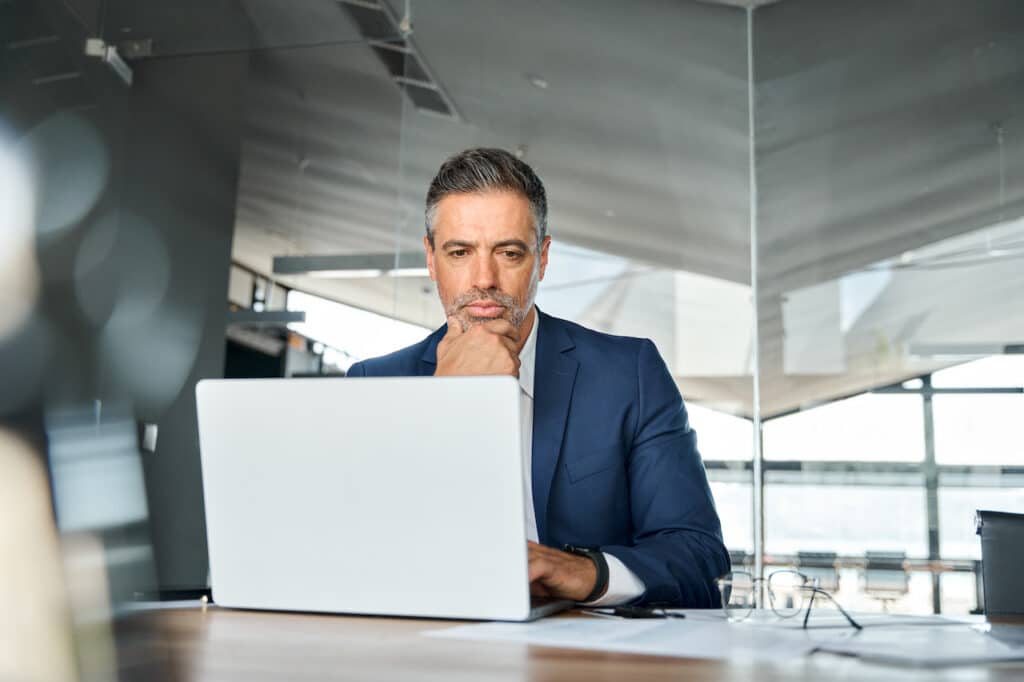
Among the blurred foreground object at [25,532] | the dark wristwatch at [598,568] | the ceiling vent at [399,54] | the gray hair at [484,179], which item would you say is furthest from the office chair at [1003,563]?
the ceiling vent at [399,54]

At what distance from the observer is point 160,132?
13.3 feet

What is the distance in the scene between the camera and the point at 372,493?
97 centimetres

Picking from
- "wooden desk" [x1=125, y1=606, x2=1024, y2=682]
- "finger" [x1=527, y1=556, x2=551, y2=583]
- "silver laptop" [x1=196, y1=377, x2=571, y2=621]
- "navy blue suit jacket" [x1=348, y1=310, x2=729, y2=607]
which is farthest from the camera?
"navy blue suit jacket" [x1=348, y1=310, x2=729, y2=607]

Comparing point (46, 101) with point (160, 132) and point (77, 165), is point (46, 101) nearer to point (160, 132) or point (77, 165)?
point (77, 165)

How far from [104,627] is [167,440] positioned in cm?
313

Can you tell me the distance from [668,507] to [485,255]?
0.61 metres

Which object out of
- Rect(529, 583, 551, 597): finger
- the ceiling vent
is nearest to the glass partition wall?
the ceiling vent

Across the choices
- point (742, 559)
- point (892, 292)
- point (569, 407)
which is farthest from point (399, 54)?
point (569, 407)

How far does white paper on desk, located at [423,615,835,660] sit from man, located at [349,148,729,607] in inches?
6.5

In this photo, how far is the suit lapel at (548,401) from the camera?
5.19ft

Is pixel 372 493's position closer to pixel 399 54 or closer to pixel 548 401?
pixel 548 401

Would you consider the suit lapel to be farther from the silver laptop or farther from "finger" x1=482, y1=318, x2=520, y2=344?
the silver laptop

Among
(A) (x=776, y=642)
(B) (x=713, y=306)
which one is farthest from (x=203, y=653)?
(B) (x=713, y=306)

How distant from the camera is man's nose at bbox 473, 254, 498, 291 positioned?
180cm
